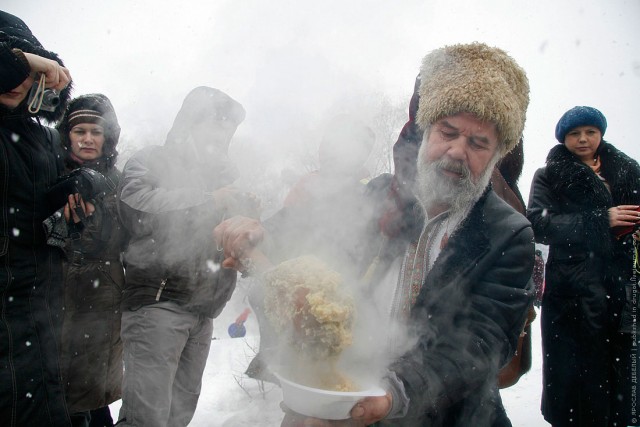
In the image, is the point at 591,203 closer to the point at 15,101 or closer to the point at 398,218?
the point at 398,218

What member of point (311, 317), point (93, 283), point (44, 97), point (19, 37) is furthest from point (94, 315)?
point (311, 317)

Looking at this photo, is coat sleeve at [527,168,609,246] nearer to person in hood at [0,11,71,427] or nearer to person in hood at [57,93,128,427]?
person in hood at [57,93,128,427]

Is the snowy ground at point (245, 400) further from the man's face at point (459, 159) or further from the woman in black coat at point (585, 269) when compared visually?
the man's face at point (459, 159)

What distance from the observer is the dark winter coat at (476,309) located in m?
1.59

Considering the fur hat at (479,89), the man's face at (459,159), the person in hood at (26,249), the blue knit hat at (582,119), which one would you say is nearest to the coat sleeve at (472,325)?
the man's face at (459,159)

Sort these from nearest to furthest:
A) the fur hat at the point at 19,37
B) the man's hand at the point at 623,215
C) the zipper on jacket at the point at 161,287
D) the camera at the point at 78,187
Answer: the fur hat at the point at 19,37 < the camera at the point at 78,187 < the zipper on jacket at the point at 161,287 < the man's hand at the point at 623,215

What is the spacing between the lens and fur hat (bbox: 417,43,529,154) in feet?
5.70

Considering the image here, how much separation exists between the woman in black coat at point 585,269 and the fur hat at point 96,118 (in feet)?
11.7

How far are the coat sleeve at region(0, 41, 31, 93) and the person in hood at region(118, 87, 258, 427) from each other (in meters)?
1.02

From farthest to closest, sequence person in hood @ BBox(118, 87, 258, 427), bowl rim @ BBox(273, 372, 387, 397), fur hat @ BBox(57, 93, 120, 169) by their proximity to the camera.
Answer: fur hat @ BBox(57, 93, 120, 169) → person in hood @ BBox(118, 87, 258, 427) → bowl rim @ BBox(273, 372, 387, 397)

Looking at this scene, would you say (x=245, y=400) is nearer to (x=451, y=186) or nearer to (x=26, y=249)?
(x=26, y=249)

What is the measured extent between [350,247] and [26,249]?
161 cm

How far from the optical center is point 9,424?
5.57 feet

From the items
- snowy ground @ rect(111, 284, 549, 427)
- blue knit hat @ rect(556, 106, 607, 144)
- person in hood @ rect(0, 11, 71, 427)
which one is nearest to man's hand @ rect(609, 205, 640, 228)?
blue knit hat @ rect(556, 106, 607, 144)
